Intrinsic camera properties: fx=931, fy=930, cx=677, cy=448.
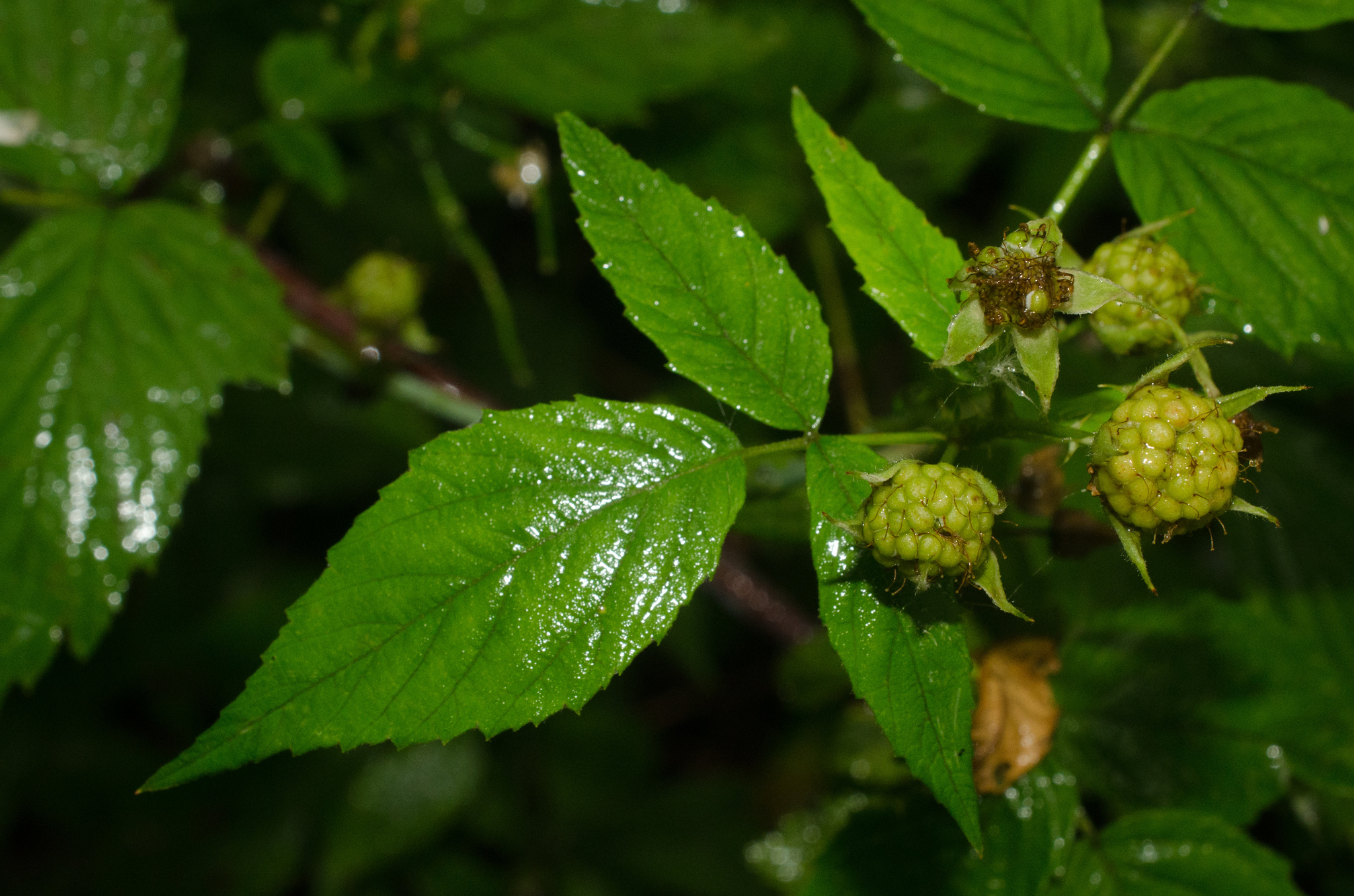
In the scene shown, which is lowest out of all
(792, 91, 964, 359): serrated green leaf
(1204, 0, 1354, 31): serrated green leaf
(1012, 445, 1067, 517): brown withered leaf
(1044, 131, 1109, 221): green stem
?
(1012, 445, 1067, 517): brown withered leaf

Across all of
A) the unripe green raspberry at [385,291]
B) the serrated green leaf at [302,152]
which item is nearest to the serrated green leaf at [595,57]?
the serrated green leaf at [302,152]

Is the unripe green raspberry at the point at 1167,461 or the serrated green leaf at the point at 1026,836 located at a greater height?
the unripe green raspberry at the point at 1167,461

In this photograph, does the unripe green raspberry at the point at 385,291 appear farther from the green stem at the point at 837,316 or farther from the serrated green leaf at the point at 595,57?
the green stem at the point at 837,316

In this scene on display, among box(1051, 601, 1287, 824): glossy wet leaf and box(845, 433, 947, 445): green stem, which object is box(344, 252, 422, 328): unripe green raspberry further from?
box(1051, 601, 1287, 824): glossy wet leaf

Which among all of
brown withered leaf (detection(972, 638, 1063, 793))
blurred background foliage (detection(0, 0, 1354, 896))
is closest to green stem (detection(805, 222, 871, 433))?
blurred background foliage (detection(0, 0, 1354, 896))

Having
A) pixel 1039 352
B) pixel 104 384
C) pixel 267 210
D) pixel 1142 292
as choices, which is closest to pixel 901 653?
pixel 1039 352

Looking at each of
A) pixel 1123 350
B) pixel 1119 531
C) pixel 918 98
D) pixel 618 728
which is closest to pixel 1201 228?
pixel 1123 350
